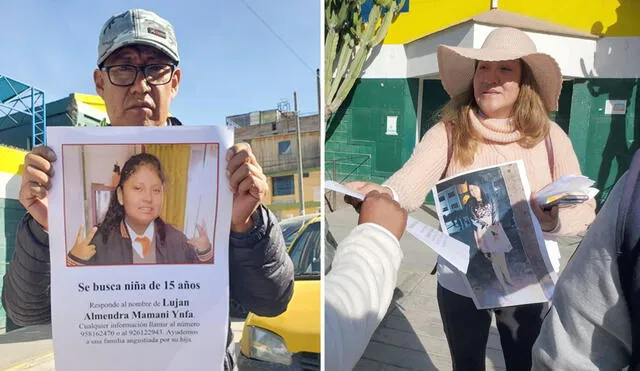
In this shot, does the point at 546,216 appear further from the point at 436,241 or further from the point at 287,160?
the point at 287,160

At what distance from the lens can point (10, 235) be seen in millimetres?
913

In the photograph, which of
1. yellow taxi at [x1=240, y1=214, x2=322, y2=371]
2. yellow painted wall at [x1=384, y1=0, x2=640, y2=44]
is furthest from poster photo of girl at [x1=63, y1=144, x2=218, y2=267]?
yellow painted wall at [x1=384, y1=0, x2=640, y2=44]

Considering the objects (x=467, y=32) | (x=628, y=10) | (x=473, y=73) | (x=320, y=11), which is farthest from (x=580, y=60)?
(x=320, y=11)

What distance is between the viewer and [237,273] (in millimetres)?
971

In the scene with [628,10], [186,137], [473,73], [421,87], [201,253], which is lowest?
[201,253]

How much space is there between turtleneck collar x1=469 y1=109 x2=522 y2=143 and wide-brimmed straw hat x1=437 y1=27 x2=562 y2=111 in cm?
17

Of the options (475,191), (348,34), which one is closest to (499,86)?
(475,191)

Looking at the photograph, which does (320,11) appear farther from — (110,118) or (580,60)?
(580,60)

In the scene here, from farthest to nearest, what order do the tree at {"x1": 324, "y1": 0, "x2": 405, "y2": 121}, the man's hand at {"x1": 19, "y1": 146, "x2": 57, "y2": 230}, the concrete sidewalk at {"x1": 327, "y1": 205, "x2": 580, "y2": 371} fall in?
the tree at {"x1": 324, "y1": 0, "x2": 405, "y2": 121} < the concrete sidewalk at {"x1": 327, "y1": 205, "x2": 580, "y2": 371} < the man's hand at {"x1": 19, "y1": 146, "x2": 57, "y2": 230}

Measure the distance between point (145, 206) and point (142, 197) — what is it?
2 cm

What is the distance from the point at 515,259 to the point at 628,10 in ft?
16.9

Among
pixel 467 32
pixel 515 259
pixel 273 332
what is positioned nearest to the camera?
pixel 273 332

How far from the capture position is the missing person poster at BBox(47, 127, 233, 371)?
0.89m

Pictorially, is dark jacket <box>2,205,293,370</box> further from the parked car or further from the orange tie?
the orange tie
